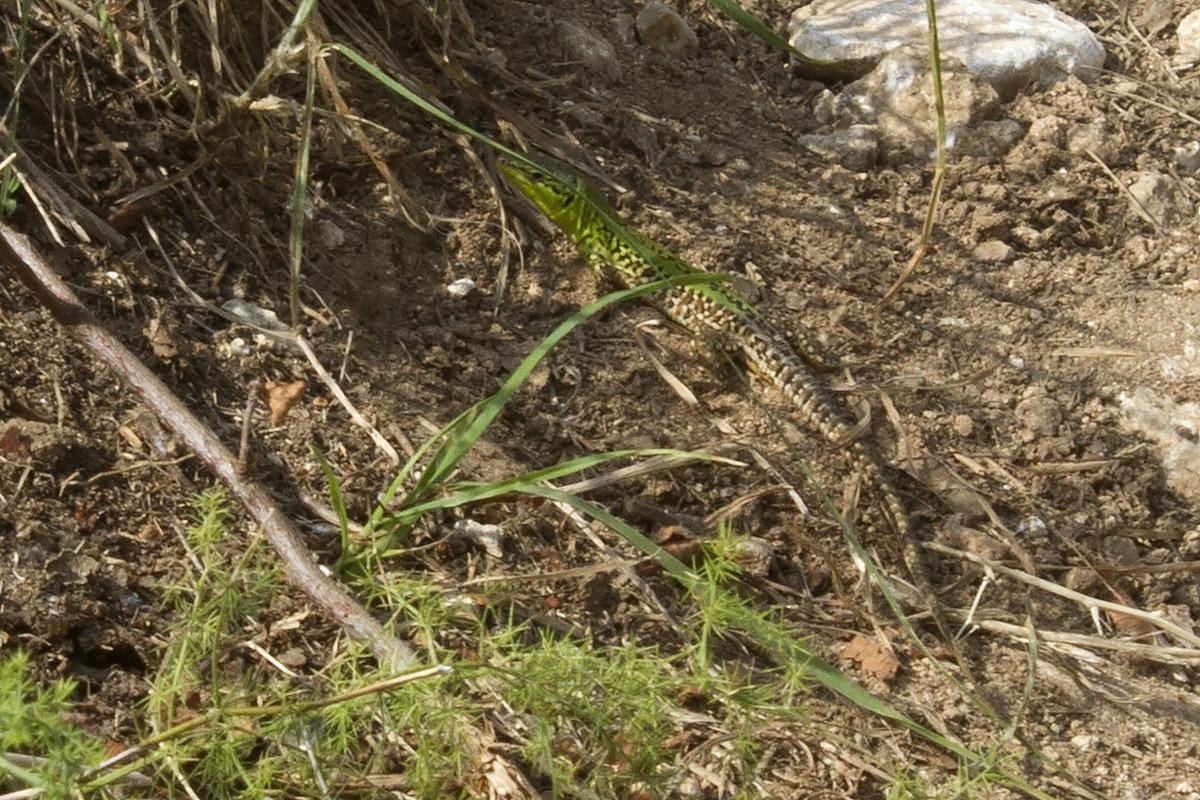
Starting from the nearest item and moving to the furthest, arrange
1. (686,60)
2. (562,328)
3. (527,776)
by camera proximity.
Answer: (527,776), (562,328), (686,60)

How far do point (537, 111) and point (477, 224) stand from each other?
2.17 ft

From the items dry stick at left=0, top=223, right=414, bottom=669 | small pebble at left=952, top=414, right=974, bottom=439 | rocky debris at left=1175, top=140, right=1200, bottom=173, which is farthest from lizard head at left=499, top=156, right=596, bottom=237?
rocky debris at left=1175, top=140, right=1200, bottom=173

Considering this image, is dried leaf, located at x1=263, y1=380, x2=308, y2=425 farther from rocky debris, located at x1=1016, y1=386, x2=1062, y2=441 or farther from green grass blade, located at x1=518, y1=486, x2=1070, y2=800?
rocky debris, located at x1=1016, y1=386, x2=1062, y2=441

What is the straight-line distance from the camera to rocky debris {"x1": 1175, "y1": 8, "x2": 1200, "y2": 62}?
5.70 meters

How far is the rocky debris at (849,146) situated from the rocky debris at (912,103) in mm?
63

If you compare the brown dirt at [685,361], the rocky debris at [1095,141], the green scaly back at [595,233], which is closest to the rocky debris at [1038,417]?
the brown dirt at [685,361]

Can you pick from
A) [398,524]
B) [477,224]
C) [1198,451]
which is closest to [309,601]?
[398,524]

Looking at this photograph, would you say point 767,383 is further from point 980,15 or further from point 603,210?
point 980,15

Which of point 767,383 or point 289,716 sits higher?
point 289,716

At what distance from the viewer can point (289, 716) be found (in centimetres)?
241

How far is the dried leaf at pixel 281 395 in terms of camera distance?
11.0 feet

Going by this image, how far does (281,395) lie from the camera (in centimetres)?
339

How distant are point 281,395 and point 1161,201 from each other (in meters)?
3.21

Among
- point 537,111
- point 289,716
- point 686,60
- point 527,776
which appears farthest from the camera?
point 686,60
